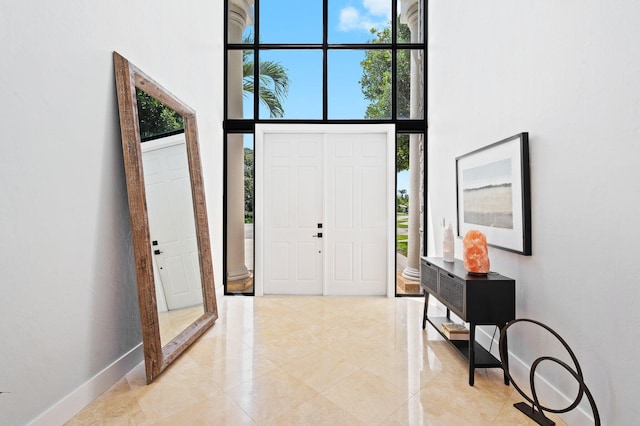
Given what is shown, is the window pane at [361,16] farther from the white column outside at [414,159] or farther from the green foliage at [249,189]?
the green foliage at [249,189]

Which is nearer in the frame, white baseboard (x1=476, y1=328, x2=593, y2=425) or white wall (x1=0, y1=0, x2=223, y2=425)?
white wall (x1=0, y1=0, x2=223, y2=425)

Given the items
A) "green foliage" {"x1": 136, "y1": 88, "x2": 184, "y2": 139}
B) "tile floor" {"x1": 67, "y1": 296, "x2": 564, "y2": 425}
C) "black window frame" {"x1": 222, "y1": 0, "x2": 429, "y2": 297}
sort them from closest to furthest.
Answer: "tile floor" {"x1": 67, "y1": 296, "x2": 564, "y2": 425} < "green foliage" {"x1": 136, "y1": 88, "x2": 184, "y2": 139} < "black window frame" {"x1": 222, "y1": 0, "x2": 429, "y2": 297}

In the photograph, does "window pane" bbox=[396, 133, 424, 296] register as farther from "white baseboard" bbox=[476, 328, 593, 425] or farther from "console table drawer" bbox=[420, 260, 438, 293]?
"white baseboard" bbox=[476, 328, 593, 425]

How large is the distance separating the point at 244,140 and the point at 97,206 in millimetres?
2595

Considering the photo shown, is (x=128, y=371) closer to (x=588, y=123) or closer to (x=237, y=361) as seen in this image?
(x=237, y=361)

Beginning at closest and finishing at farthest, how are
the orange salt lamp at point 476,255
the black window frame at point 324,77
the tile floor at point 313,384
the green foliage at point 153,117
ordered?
the tile floor at point 313,384
the orange salt lamp at point 476,255
the green foliage at point 153,117
the black window frame at point 324,77

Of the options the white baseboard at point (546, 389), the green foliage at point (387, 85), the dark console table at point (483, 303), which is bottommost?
the white baseboard at point (546, 389)

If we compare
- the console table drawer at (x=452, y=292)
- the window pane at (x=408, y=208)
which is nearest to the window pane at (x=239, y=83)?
the window pane at (x=408, y=208)

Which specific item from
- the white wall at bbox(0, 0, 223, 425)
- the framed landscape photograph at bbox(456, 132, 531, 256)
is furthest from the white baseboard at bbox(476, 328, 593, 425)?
the white wall at bbox(0, 0, 223, 425)

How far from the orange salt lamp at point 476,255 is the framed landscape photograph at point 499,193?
19 cm

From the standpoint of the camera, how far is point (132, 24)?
233 centimetres

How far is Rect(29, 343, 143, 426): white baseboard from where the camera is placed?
5.32 feet

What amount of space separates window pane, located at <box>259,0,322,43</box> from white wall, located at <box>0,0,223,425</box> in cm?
211

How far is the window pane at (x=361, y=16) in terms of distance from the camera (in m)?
4.27
